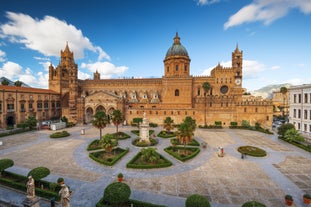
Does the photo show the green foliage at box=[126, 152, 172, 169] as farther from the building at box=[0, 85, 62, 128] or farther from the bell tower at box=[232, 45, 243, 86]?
the bell tower at box=[232, 45, 243, 86]

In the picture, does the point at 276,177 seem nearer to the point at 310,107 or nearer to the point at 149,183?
the point at 149,183

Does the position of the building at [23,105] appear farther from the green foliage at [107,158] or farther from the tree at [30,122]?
the green foliage at [107,158]

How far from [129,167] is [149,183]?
175 inches

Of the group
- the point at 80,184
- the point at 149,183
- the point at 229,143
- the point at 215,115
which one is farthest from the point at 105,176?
the point at 215,115

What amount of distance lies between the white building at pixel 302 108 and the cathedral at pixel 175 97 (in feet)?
28.7

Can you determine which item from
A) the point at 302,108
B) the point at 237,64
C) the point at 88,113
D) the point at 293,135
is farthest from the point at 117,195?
the point at 237,64

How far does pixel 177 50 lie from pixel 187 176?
4986 cm

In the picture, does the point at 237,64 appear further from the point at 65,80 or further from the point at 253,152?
the point at 65,80

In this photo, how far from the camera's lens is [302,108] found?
36500 mm

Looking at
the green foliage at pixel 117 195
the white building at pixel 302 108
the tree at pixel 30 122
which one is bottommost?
the green foliage at pixel 117 195

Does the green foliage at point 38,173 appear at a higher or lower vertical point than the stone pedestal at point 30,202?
higher

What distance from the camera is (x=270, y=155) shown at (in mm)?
24719

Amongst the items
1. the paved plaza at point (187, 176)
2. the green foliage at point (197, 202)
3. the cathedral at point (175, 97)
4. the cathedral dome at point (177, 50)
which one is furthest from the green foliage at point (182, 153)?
the cathedral dome at point (177, 50)

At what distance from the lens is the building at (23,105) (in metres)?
42.4
